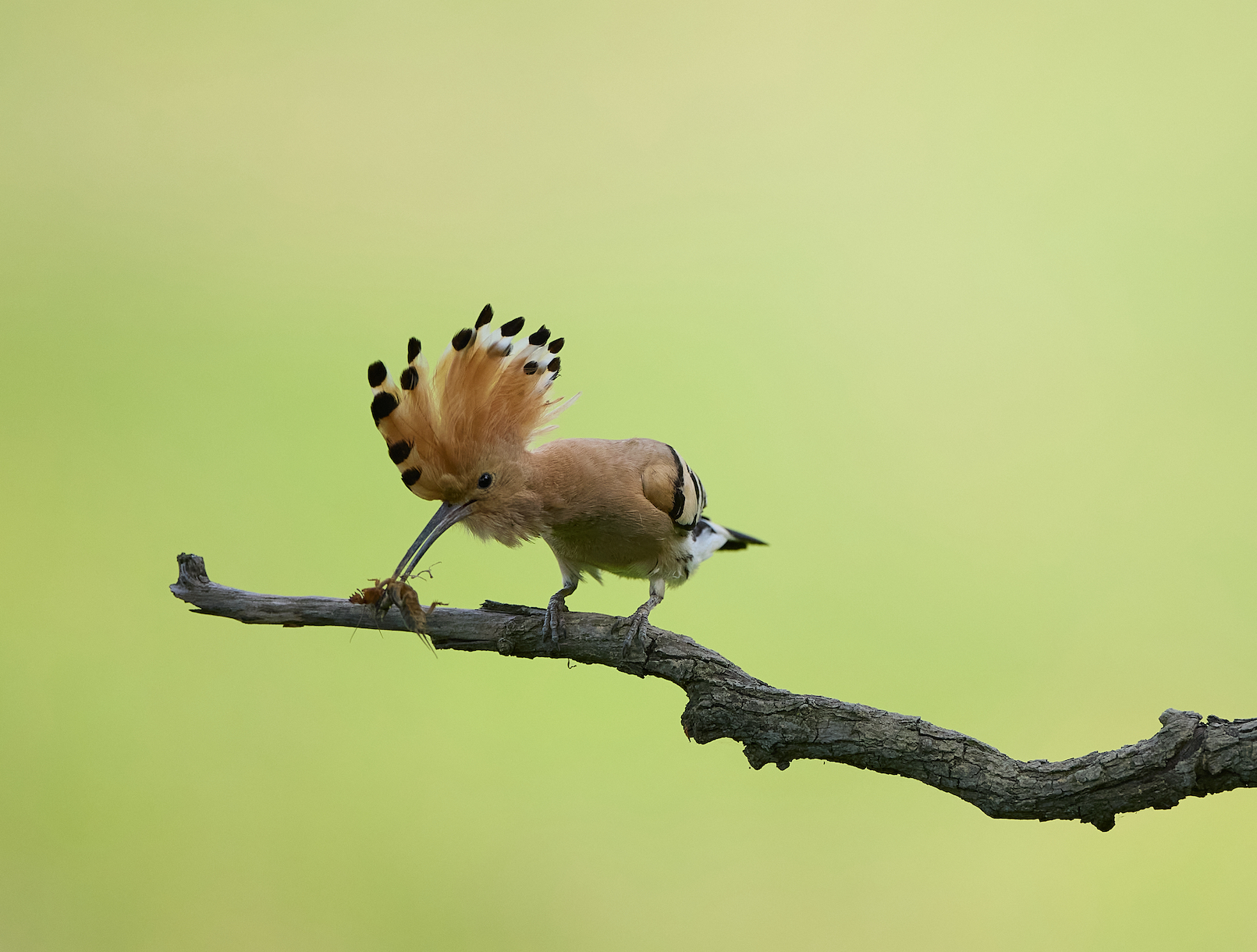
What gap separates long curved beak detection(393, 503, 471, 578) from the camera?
6.60 ft

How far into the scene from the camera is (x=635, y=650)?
6.82 feet

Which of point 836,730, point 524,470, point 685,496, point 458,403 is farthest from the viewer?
point 685,496

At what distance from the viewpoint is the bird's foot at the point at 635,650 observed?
2.07m

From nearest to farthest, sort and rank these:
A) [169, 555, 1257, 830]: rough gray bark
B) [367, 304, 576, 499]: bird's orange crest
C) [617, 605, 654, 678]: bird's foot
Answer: [169, 555, 1257, 830]: rough gray bark → [367, 304, 576, 499]: bird's orange crest → [617, 605, 654, 678]: bird's foot

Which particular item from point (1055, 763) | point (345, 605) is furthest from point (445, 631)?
point (1055, 763)

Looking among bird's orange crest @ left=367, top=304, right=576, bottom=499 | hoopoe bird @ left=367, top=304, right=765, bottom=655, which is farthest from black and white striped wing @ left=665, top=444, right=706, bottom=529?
bird's orange crest @ left=367, top=304, right=576, bottom=499

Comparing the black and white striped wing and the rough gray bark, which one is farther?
the black and white striped wing

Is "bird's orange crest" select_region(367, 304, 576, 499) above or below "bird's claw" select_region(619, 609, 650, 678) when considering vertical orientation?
above

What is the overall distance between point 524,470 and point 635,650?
1.48 ft

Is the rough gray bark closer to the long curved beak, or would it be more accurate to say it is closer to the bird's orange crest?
the long curved beak

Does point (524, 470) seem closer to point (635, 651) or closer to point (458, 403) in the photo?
point (458, 403)

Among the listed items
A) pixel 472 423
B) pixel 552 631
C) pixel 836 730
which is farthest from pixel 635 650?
pixel 472 423

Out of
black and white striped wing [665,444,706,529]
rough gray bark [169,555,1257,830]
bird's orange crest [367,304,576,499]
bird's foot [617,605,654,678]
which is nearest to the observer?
rough gray bark [169,555,1257,830]

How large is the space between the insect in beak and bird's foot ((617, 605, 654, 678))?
1.40ft
